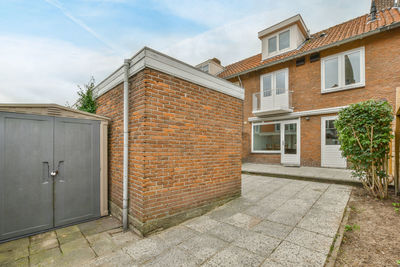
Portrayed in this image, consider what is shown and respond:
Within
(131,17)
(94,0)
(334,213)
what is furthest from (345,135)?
(94,0)

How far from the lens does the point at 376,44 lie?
7.39 meters

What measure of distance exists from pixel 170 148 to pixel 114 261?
66.6 inches

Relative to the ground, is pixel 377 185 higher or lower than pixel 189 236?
higher

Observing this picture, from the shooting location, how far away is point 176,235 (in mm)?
2742

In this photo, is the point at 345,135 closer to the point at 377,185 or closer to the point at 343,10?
the point at 377,185

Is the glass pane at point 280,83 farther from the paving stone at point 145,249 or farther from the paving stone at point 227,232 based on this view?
the paving stone at point 145,249

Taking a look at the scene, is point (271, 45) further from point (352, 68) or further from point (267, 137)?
point (267, 137)

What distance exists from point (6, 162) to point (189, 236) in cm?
309

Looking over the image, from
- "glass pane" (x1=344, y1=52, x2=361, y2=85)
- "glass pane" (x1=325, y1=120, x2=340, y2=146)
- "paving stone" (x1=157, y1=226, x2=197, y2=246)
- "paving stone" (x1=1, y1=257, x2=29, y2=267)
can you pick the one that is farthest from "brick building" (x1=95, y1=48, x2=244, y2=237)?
"glass pane" (x1=344, y1=52, x2=361, y2=85)

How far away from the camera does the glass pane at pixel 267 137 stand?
10.2m

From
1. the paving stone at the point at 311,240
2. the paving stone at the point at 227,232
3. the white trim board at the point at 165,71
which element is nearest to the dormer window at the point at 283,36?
the white trim board at the point at 165,71

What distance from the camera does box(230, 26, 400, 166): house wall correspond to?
23.3 ft

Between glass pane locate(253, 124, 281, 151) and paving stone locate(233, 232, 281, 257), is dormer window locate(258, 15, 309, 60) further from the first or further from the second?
paving stone locate(233, 232, 281, 257)

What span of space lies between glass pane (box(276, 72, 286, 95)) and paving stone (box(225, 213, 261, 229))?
329 inches
